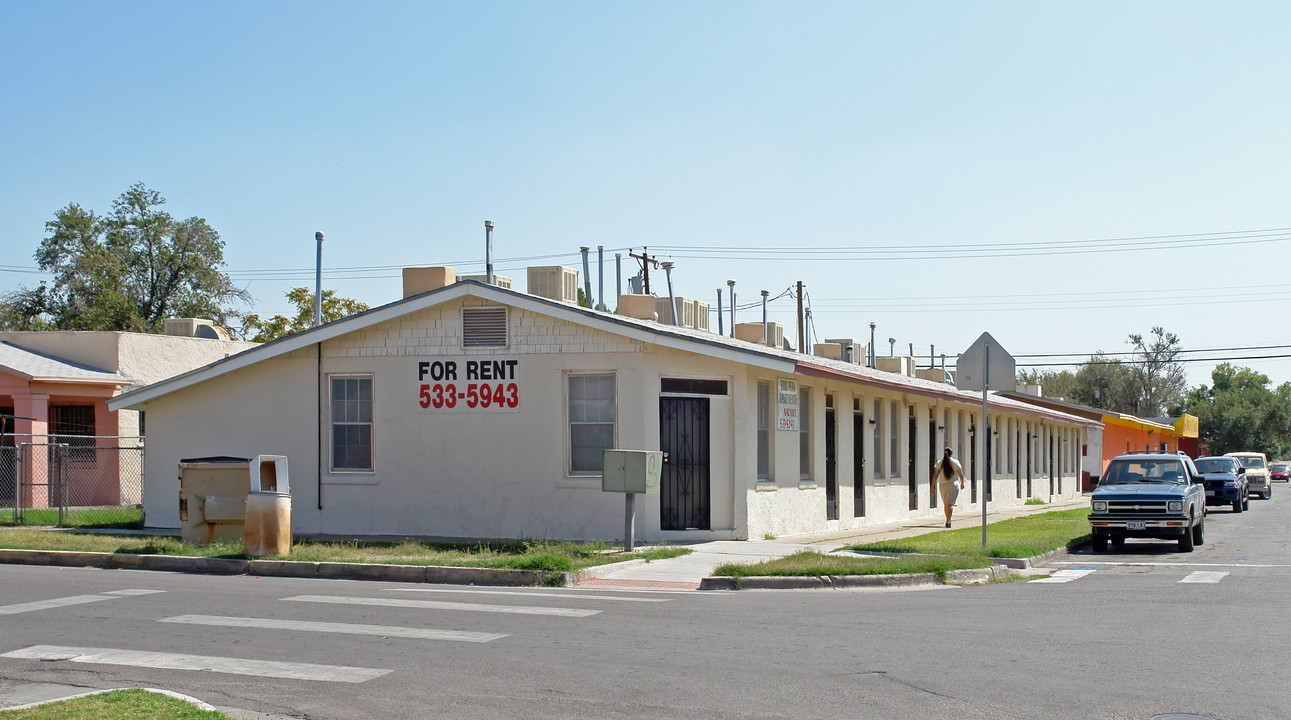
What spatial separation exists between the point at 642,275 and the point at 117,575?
2862 cm

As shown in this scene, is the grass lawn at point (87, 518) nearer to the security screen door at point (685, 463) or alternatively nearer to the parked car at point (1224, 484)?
the security screen door at point (685, 463)

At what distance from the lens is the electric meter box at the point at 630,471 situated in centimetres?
1605

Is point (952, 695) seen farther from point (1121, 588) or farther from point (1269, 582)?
point (1269, 582)

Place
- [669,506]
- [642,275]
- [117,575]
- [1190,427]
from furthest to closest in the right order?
[1190,427] < [642,275] < [669,506] < [117,575]

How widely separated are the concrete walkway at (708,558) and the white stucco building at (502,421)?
684 millimetres

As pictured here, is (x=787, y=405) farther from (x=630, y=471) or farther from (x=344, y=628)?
(x=344, y=628)

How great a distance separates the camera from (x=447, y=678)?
781 centimetres

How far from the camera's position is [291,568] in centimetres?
1450

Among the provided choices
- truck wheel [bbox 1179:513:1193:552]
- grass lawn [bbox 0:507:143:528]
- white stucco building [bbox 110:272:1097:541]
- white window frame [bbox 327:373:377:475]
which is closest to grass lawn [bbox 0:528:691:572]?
white stucco building [bbox 110:272:1097:541]

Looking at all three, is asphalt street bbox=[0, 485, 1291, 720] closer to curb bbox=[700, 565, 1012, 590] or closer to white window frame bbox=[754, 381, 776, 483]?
curb bbox=[700, 565, 1012, 590]

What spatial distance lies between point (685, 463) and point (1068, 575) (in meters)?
6.08

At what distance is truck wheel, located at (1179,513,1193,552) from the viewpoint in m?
18.7

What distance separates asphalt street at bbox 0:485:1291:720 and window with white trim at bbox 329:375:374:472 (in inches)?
268

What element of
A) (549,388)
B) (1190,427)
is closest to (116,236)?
(549,388)
